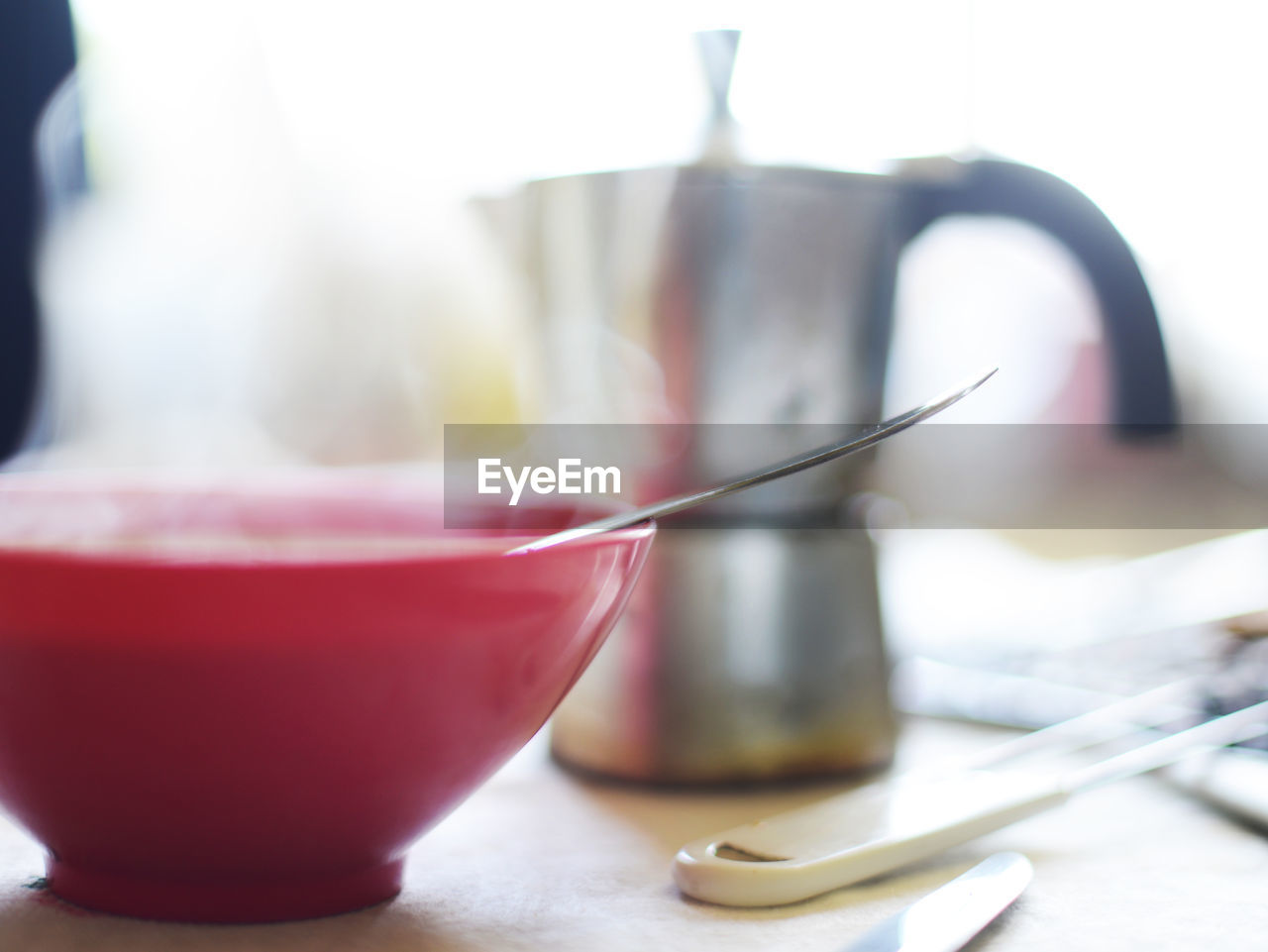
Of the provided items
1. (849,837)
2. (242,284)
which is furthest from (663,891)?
(242,284)

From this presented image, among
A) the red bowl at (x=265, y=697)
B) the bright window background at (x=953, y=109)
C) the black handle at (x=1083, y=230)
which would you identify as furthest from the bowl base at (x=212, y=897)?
the bright window background at (x=953, y=109)

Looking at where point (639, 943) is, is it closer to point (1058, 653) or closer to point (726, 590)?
point (726, 590)

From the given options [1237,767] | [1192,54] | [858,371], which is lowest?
[1237,767]

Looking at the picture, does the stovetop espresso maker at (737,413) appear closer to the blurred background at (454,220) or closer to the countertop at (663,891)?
the countertop at (663,891)

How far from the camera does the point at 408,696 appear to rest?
7.4 inches

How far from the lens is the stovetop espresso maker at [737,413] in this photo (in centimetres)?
33

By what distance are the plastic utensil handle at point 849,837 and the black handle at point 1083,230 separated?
0.15 m

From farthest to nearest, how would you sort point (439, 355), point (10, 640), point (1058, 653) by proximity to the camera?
1. point (439, 355)
2. point (1058, 653)
3. point (10, 640)

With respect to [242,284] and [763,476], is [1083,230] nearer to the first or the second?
[763,476]

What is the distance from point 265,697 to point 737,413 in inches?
7.5

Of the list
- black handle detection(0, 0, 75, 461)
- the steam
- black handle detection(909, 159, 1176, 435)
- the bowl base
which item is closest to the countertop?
the bowl base

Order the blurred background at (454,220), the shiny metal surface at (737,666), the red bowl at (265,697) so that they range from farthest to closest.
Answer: the blurred background at (454,220), the shiny metal surface at (737,666), the red bowl at (265,697)

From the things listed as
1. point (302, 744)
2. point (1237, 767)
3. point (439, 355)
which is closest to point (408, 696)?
point (302, 744)

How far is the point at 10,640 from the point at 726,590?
0.20 meters
